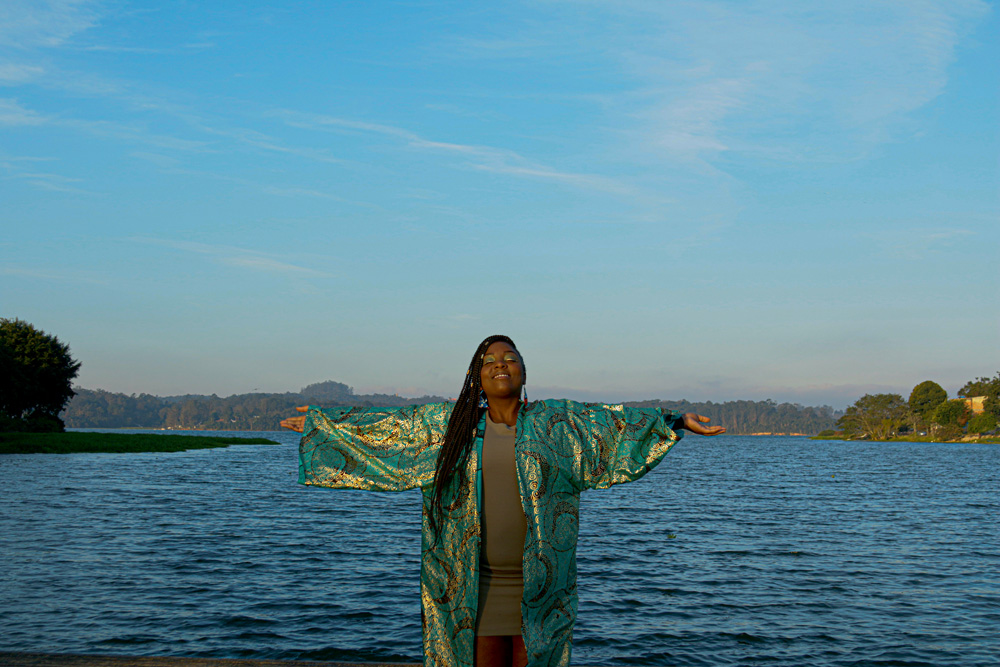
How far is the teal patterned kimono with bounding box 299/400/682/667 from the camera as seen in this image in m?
4.57

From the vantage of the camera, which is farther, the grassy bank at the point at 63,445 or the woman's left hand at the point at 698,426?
the grassy bank at the point at 63,445

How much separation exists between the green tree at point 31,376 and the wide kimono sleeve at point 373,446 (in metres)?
82.5

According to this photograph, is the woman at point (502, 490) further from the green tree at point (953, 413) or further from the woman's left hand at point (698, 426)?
the green tree at point (953, 413)

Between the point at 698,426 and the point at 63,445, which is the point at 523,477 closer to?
the point at 698,426

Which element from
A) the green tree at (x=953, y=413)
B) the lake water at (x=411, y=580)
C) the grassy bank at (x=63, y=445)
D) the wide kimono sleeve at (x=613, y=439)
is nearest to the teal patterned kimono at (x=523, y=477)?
the wide kimono sleeve at (x=613, y=439)

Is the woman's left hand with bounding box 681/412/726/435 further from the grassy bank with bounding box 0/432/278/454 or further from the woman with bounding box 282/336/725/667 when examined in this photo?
the grassy bank with bounding box 0/432/278/454

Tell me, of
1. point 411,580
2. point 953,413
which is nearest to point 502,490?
point 411,580

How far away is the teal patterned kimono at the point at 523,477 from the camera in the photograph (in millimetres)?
4570

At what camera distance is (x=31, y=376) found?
80812 mm

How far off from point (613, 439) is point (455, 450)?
1024 millimetres

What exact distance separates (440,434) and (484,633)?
3.92 ft

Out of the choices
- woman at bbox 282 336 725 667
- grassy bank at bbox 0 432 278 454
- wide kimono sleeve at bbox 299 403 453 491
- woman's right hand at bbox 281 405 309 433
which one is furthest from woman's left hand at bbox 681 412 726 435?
grassy bank at bbox 0 432 278 454

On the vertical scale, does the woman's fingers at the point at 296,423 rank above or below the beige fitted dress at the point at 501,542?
above

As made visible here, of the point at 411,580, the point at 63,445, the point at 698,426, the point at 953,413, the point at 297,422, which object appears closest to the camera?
the point at 698,426
